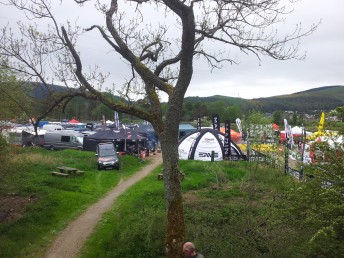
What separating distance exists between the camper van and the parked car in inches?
464

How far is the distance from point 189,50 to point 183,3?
0.86 metres

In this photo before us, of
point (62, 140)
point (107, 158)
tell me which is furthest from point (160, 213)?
point (62, 140)

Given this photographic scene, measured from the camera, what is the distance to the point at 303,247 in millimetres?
6824

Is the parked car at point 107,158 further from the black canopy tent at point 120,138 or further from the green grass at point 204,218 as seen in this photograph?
the black canopy tent at point 120,138

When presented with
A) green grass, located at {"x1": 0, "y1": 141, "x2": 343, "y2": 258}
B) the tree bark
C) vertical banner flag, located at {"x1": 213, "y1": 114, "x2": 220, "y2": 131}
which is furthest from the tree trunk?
vertical banner flag, located at {"x1": 213, "y1": 114, "x2": 220, "y2": 131}

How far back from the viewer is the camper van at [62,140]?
36.4 meters

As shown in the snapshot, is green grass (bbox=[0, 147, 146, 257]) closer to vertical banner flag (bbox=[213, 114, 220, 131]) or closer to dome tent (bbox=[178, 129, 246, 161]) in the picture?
Answer: dome tent (bbox=[178, 129, 246, 161])

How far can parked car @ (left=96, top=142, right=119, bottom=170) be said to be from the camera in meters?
23.8

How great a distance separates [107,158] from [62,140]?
14.0 metres

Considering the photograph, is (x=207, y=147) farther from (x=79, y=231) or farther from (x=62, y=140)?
(x=79, y=231)

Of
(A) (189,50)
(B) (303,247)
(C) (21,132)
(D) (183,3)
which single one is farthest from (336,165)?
(C) (21,132)

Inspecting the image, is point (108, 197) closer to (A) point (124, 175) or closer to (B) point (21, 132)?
(A) point (124, 175)

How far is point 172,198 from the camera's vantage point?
7.63 m

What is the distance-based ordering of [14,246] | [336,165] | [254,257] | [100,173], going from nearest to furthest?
[336,165] → [254,257] → [14,246] → [100,173]
